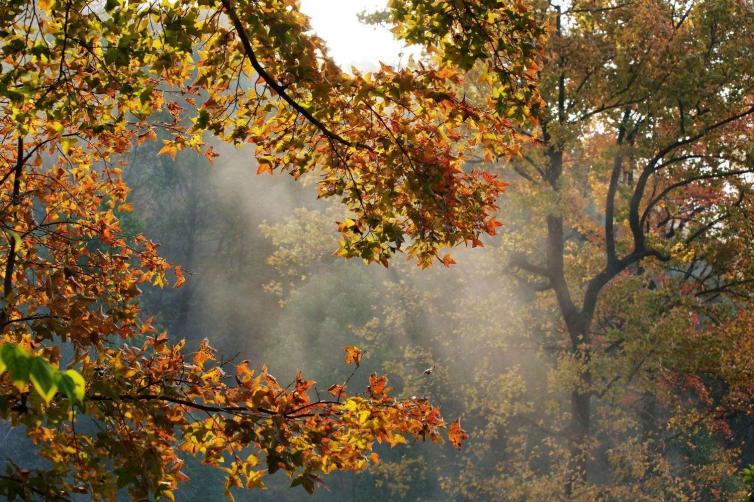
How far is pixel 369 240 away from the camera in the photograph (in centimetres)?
573

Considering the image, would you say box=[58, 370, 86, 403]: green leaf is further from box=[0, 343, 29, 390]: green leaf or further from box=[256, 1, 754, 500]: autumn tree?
box=[256, 1, 754, 500]: autumn tree

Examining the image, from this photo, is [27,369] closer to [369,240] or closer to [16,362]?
[16,362]

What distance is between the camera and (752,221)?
1509cm

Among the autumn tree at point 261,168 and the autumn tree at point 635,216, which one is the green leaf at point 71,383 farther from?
the autumn tree at point 635,216

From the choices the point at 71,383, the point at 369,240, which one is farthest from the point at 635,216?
the point at 71,383

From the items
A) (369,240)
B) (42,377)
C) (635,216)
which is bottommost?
(42,377)

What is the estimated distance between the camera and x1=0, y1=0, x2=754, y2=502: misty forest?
15.9 feet

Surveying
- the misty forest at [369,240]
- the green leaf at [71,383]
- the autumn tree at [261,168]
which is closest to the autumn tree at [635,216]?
the misty forest at [369,240]

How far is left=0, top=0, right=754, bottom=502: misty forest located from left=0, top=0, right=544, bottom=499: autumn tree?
0.02m

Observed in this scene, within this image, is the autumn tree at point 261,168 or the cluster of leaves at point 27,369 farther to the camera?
the autumn tree at point 261,168

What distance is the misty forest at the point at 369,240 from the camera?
15.9 feet

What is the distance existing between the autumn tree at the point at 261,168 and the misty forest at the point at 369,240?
2 cm

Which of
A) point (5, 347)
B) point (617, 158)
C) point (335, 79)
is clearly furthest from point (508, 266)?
point (5, 347)

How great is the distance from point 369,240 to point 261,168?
2.96 feet
